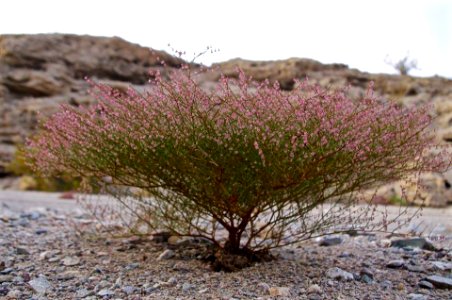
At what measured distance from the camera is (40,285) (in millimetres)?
3314

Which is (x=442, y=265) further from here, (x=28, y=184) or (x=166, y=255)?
(x=28, y=184)

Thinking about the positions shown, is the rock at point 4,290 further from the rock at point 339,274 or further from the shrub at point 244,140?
the rock at point 339,274

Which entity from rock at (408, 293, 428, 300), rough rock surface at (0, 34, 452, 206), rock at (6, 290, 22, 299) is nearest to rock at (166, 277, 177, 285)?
rock at (6, 290, 22, 299)

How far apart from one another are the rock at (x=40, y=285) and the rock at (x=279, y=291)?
4.37ft

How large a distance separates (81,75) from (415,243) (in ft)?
47.8

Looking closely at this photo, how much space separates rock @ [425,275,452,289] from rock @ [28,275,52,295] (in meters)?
2.38

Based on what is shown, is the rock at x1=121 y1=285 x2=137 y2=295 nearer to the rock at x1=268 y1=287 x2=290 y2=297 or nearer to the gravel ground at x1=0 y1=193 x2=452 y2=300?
the gravel ground at x1=0 y1=193 x2=452 y2=300

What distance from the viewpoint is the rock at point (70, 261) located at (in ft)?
12.8

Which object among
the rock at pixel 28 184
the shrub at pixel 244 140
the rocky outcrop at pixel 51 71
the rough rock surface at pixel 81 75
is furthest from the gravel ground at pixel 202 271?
the rocky outcrop at pixel 51 71

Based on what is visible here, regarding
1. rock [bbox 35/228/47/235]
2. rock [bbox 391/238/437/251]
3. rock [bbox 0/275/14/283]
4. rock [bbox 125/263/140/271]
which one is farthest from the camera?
rock [bbox 35/228/47/235]

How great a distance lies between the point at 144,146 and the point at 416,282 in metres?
1.94

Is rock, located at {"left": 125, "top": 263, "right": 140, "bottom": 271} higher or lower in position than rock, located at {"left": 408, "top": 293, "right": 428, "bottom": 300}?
lower

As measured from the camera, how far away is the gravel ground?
3186mm

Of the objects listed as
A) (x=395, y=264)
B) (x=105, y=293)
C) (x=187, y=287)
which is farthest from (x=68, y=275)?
(x=395, y=264)
